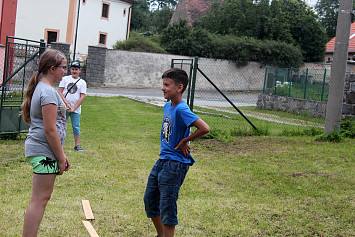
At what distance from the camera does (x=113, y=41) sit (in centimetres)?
4331

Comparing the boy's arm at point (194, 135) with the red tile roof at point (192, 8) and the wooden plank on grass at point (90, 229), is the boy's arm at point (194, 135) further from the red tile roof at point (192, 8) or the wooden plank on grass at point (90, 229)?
the red tile roof at point (192, 8)

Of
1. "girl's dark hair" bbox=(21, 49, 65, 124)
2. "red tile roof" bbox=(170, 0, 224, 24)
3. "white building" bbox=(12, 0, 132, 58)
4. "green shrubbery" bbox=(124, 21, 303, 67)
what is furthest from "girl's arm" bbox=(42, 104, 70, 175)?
"red tile roof" bbox=(170, 0, 224, 24)

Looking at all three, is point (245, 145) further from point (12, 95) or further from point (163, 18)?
point (163, 18)

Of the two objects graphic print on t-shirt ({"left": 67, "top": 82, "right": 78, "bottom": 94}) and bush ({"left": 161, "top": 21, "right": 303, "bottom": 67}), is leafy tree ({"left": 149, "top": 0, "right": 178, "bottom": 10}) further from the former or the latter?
graphic print on t-shirt ({"left": 67, "top": 82, "right": 78, "bottom": 94})

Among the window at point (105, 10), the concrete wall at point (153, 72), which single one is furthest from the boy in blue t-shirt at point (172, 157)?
the window at point (105, 10)

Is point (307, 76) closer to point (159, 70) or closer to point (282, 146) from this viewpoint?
point (282, 146)

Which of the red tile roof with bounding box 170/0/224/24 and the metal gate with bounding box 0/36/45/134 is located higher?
the red tile roof with bounding box 170/0/224/24

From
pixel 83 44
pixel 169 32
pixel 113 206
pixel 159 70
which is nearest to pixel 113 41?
pixel 83 44

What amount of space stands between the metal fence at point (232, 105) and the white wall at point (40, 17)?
12.5m

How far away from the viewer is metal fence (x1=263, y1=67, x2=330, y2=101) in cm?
1844

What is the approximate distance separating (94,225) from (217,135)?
634 centimetres

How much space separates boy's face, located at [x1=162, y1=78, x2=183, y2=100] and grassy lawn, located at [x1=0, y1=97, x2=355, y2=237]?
4.98 feet

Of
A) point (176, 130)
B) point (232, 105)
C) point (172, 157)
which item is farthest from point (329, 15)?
point (172, 157)

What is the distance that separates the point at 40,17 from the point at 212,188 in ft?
119
